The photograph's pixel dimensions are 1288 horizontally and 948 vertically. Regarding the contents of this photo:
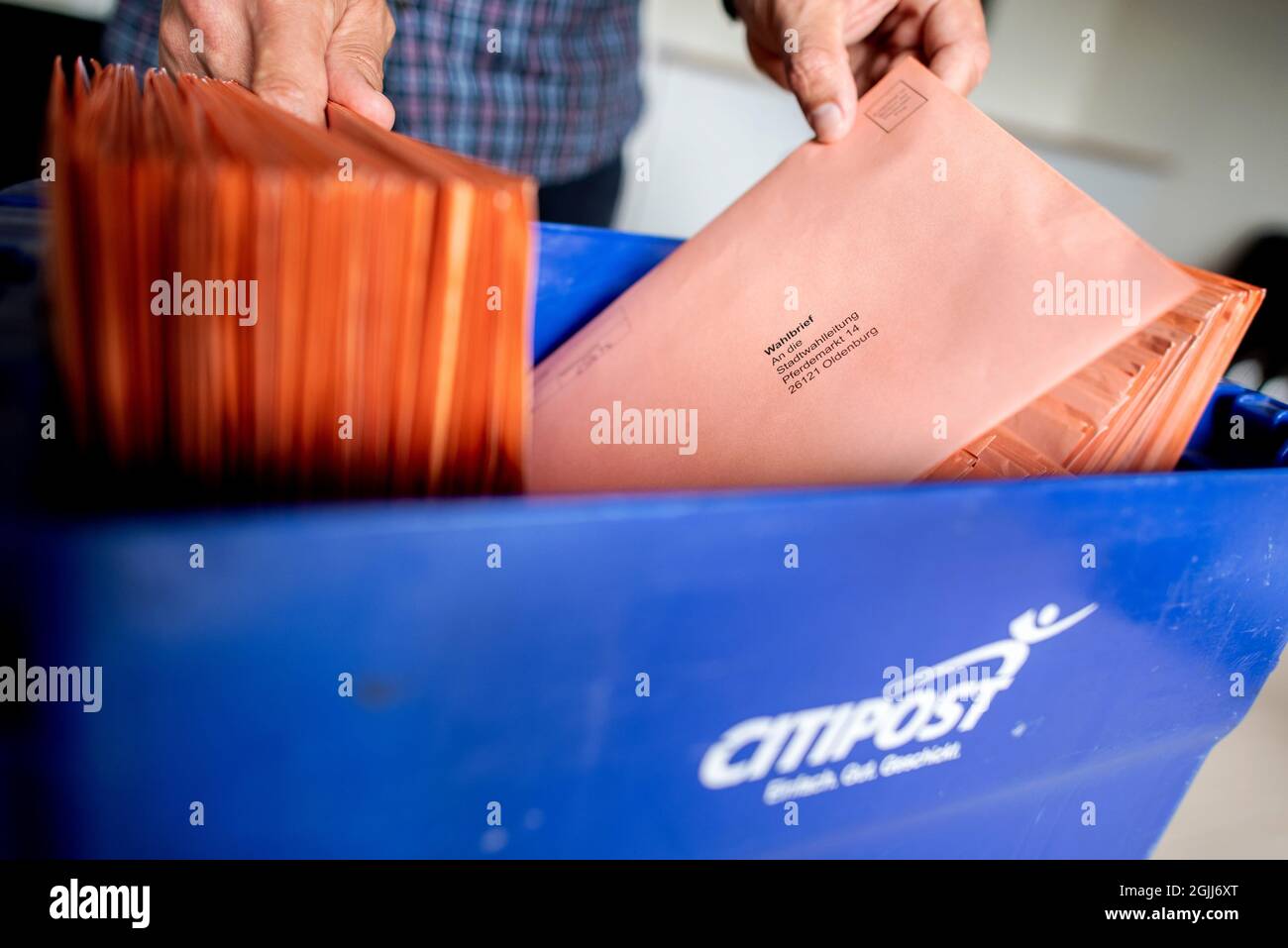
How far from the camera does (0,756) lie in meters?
0.30

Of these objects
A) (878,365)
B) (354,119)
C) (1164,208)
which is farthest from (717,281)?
(1164,208)

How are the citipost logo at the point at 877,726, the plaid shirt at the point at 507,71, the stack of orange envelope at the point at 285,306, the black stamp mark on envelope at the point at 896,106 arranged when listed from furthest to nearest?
1. the plaid shirt at the point at 507,71
2. the black stamp mark on envelope at the point at 896,106
3. the citipost logo at the point at 877,726
4. the stack of orange envelope at the point at 285,306

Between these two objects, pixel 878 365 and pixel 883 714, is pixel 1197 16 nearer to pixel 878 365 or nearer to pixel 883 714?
pixel 878 365

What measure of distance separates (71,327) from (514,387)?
Result: 14cm

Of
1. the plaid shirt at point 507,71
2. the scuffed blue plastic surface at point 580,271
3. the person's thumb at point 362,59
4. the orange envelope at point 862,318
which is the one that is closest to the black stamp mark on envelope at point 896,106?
the orange envelope at point 862,318

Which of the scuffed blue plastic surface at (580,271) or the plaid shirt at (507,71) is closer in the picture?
the scuffed blue plastic surface at (580,271)

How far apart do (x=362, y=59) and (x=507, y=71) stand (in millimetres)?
342

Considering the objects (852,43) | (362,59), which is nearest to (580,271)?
(362,59)

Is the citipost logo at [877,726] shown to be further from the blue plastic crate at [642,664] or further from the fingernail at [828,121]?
the fingernail at [828,121]

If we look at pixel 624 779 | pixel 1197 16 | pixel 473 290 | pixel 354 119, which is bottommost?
pixel 624 779

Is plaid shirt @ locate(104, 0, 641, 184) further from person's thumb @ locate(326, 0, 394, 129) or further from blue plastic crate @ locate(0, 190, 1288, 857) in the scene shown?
blue plastic crate @ locate(0, 190, 1288, 857)

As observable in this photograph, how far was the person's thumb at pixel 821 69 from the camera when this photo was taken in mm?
560

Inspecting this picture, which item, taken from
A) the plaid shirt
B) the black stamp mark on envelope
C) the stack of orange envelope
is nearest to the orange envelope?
the black stamp mark on envelope

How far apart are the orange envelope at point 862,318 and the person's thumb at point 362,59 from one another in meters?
0.19
